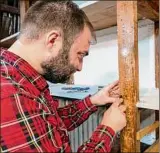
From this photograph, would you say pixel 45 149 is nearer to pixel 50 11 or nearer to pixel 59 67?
pixel 59 67

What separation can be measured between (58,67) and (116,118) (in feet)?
0.75

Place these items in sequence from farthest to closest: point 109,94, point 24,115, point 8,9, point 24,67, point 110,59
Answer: point 8,9 → point 110,59 → point 109,94 → point 24,67 → point 24,115

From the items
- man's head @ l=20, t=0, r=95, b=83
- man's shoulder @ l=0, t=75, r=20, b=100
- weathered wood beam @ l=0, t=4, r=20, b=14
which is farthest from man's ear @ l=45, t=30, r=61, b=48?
weathered wood beam @ l=0, t=4, r=20, b=14

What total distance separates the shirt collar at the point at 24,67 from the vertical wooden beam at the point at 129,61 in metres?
0.25

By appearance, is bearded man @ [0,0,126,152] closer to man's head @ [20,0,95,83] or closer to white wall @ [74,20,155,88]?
man's head @ [20,0,95,83]

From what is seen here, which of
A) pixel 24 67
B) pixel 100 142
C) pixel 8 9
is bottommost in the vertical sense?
pixel 100 142

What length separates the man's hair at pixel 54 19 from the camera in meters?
0.61

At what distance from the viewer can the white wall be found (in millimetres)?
1160

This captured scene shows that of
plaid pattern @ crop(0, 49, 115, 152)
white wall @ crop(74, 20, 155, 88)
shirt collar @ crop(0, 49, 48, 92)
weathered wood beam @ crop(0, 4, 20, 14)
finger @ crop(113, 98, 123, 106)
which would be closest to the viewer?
plaid pattern @ crop(0, 49, 115, 152)

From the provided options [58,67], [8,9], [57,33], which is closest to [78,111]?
[58,67]

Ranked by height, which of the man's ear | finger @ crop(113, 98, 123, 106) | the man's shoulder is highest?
the man's ear

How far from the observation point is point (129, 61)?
0.65 meters

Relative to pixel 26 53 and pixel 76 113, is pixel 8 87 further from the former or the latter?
pixel 76 113

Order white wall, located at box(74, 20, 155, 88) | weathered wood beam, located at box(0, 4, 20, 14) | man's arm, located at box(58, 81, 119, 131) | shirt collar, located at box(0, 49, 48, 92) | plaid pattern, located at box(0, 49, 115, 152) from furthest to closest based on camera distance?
weathered wood beam, located at box(0, 4, 20, 14) → white wall, located at box(74, 20, 155, 88) → man's arm, located at box(58, 81, 119, 131) → shirt collar, located at box(0, 49, 48, 92) → plaid pattern, located at box(0, 49, 115, 152)
